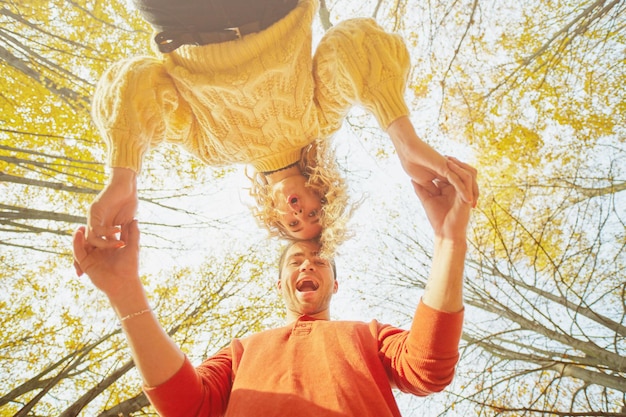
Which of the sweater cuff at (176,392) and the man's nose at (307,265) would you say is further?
the man's nose at (307,265)

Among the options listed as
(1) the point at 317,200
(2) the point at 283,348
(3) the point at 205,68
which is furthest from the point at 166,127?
(2) the point at 283,348

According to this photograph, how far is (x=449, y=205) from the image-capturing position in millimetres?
1852

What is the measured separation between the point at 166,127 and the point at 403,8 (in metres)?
4.19

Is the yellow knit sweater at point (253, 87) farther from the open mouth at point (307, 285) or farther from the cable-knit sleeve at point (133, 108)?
the open mouth at point (307, 285)

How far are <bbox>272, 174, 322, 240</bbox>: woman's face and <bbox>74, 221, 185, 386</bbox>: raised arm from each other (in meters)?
0.93

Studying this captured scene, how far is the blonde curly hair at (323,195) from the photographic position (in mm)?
2541

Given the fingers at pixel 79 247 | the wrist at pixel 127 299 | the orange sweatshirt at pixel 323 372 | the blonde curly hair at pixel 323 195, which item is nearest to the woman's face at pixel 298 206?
the blonde curly hair at pixel 323 195

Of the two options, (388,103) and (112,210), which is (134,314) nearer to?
(112,210)

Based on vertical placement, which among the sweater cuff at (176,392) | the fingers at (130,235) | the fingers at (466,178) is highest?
the fingers at (466,178)

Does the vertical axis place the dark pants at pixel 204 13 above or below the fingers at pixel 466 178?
above

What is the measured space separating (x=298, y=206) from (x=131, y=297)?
109cm

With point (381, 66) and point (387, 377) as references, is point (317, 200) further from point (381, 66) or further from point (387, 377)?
point (387, 377)

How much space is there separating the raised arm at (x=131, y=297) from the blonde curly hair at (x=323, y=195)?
3.26 feet

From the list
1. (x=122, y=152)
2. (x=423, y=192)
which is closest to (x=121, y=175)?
(x=122, y=152)
